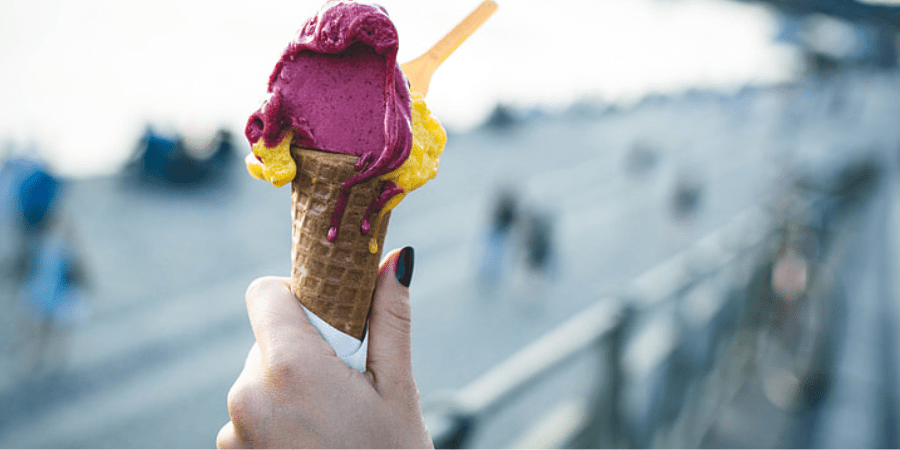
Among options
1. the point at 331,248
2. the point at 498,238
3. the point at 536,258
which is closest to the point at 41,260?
the point at 331,248

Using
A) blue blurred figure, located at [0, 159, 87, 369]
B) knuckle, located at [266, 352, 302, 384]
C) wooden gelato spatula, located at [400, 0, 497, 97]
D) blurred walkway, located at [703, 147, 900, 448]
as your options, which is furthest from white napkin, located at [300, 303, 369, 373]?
blue blurred figure, located at [0, 159, 87, 369]

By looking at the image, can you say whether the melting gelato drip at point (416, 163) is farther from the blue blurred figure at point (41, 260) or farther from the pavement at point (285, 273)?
the blue blurred figure at point (41, 260)

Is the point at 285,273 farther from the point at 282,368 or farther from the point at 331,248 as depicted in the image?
the point at 282,368

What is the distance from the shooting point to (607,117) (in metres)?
26.8

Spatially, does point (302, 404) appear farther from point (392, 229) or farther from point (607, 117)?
point (607, 117)

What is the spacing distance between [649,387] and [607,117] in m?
25.0

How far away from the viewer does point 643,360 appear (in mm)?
3650

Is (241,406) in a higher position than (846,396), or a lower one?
higher

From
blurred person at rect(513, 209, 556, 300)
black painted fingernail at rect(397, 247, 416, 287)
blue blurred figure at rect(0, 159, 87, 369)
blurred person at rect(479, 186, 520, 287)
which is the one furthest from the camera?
blurred person at rect(479, 186, 520, 287)

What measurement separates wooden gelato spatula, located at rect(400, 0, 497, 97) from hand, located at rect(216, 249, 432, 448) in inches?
31.0

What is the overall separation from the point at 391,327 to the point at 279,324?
0.31 metres

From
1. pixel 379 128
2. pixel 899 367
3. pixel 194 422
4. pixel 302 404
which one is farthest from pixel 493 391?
pixel 899 367

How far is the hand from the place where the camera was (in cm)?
126

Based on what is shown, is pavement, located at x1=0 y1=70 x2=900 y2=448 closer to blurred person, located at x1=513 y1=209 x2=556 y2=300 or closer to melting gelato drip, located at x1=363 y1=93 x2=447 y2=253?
blurred person, located at x1=513 y1=209 x2=556 y2=300
